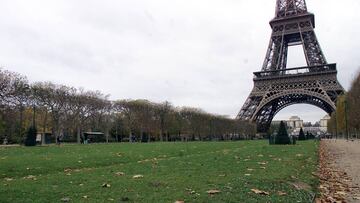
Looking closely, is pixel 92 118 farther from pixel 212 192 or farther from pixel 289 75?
pixel 212 192

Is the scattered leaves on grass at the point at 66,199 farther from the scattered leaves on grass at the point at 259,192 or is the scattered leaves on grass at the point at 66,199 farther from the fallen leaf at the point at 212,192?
the scattered leaves on grass at the point at 259,192

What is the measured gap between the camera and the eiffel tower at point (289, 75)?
3172 inches

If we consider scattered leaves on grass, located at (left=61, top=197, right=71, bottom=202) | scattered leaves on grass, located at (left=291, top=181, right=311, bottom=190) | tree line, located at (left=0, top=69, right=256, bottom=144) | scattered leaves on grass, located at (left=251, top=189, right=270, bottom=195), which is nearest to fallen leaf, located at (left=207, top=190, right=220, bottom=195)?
scattered leaves on grass, located at (left=251, top=189, right=270, bottom=195)

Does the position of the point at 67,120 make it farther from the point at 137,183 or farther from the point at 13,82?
the point at 137,183

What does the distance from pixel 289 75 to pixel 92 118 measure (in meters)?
43.5

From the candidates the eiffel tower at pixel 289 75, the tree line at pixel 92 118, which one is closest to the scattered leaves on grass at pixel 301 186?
the tree line at pixel 92 118

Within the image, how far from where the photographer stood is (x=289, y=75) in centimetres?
8569

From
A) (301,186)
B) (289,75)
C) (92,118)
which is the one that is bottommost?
(301,186)

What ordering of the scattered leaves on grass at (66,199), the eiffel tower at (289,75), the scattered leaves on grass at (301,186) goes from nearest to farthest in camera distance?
the scattered leaves on grass at (66,199) < the scattered leaves on grass at (301,186) < the eiffel tower at (289,75)

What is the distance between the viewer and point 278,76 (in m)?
86.2

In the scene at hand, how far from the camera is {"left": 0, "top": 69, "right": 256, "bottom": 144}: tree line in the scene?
59.7 meters

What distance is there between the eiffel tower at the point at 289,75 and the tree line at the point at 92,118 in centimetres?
880

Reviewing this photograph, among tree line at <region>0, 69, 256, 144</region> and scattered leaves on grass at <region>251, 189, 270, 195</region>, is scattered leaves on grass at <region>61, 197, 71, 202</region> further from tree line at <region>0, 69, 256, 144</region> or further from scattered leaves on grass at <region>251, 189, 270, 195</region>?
tree line at <region>0, 69, 256, 144</region>

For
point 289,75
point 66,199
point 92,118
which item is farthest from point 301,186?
point 289,75
